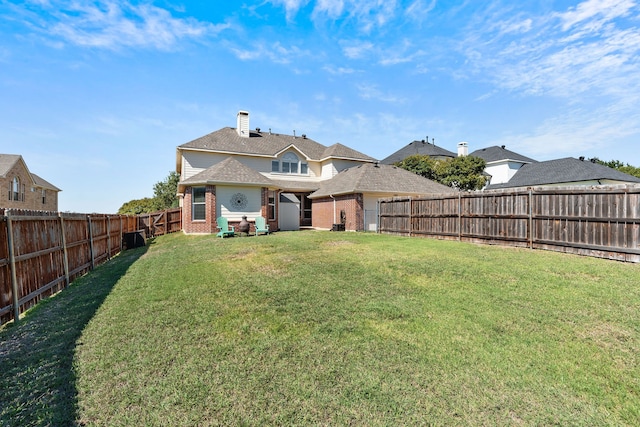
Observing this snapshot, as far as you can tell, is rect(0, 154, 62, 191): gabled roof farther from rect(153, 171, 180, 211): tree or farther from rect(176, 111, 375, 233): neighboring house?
rect(176, 111, 375, 233): neighboring house

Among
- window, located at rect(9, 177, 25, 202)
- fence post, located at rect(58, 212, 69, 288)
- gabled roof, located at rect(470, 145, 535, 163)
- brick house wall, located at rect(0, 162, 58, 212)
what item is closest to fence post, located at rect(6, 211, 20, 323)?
fence post, located at rect(58, 212, 69, 288)

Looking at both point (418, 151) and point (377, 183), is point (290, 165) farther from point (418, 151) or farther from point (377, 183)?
point (418, 151)

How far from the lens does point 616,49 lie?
33.3 ft

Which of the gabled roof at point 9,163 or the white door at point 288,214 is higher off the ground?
the gabled roof at point 9,163

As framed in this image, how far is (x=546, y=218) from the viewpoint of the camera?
9.72 m

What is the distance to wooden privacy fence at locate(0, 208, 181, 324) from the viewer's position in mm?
4758

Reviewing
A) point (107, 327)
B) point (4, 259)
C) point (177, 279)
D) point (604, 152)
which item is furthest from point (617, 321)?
point (604, 152)

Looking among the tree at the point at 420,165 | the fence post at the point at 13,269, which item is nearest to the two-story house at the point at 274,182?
the tree at the point at 420,165

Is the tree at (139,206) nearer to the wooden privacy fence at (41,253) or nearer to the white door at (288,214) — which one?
the white door at (288,214)

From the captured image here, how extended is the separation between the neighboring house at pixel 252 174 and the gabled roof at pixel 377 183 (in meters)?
2.64

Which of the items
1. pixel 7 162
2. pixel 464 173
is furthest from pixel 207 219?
pixel 464 173

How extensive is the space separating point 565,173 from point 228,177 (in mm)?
29889

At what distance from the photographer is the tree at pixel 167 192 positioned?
118 ft

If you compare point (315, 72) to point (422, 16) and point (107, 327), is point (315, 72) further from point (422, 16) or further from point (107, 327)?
point (107, 327)
